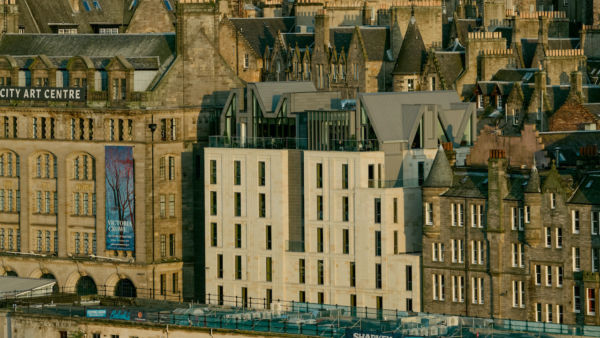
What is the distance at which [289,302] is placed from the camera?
197m

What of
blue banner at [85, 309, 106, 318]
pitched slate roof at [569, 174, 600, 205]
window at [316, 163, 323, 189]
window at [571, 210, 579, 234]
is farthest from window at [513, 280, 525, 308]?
blue banner at [85, 309, 106, 318]

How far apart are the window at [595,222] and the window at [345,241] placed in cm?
2284

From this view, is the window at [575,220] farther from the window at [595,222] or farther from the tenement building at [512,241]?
the window at [595,222]

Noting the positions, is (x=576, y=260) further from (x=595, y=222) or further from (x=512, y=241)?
(x=512, y=241)

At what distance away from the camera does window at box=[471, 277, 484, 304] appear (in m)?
187

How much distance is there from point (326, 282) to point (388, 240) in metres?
7.06

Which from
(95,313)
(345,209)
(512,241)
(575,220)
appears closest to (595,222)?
(575,220)

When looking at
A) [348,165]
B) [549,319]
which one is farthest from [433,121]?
[549,319]

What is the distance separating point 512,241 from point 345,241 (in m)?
16.2

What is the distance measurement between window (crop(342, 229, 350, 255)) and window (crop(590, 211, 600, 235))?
2284cm

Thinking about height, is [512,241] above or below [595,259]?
above

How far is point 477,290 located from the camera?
187125 millimetres

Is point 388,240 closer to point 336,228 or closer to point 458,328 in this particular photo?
point 336,228

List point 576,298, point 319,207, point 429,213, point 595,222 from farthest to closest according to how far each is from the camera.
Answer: point 319,207, point 429,213, point 576,298, point 595,222
